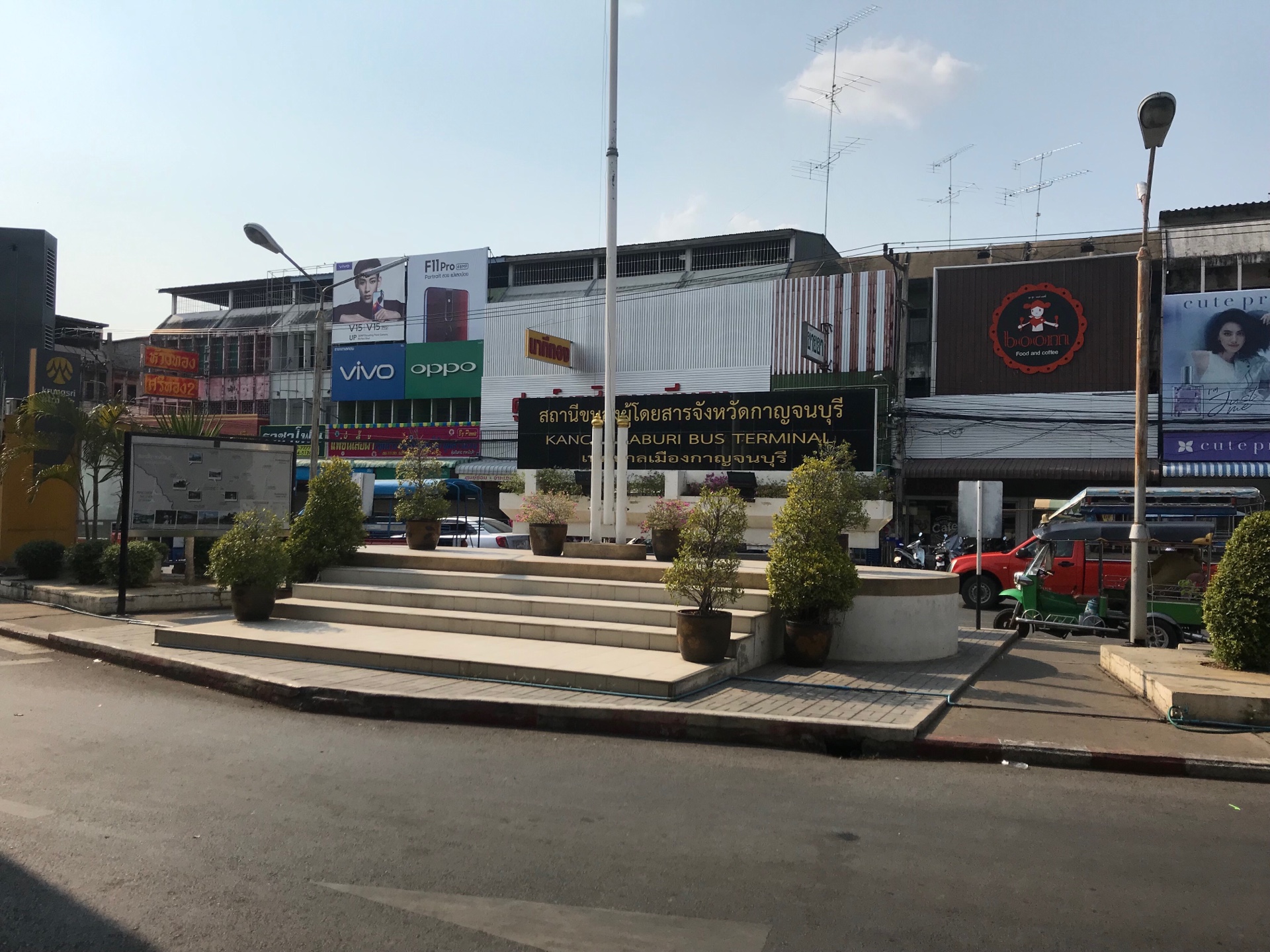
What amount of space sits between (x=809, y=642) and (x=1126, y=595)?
7801 mm

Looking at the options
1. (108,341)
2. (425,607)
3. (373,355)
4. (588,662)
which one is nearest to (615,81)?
(425,607)

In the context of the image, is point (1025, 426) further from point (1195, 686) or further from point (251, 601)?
point (251, 601)

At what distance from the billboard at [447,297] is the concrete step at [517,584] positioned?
96.8ft

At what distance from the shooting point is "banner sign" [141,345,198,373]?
4469 cm

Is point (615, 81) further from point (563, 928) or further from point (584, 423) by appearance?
point (563, 928)

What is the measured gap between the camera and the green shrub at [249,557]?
1145cm

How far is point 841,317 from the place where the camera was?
33562 millimetres

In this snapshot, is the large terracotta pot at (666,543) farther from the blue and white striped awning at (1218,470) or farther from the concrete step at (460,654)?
the blue and white striped awning at (1218,470)

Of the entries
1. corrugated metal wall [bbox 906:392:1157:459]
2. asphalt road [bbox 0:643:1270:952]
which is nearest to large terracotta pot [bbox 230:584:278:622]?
Result: asphalt road [bbox 0:643:1270:952]

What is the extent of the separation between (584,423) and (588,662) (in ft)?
32.2

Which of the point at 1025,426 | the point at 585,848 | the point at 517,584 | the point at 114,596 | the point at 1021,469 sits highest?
the point at 1025,426

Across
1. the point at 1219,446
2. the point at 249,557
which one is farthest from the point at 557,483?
the point at 1219,446

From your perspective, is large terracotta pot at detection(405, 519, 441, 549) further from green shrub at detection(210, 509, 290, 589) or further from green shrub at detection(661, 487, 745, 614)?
green shrub at detection(661, 487, 745, 614)

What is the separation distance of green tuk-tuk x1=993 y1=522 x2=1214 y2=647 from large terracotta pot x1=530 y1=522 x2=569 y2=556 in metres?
7.15
